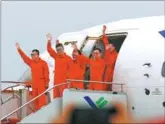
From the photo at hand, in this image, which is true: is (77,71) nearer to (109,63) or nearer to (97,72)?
(97,72)

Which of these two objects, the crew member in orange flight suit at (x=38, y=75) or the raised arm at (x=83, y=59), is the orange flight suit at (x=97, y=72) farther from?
the crew member in orange flight suit at (x=38, y=75)

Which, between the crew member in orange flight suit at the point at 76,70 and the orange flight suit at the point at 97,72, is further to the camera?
the crew member in orange flight suit at the point at 76,70

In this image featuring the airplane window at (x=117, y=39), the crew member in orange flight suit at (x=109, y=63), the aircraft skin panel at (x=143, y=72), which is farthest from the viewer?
the airplane window at (x=117, y=39)

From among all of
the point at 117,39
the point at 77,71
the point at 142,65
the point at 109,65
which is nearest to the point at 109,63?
the point at 109,65

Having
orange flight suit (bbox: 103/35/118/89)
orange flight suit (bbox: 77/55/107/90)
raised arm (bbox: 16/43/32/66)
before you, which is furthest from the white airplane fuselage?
raised arm (bbox: 16/43/32/66)

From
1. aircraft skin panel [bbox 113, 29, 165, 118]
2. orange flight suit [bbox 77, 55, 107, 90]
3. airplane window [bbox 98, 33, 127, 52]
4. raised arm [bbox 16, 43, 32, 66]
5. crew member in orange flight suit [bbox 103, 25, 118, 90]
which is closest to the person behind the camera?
aircraft skin panel [bbox 113, 29, 165, 118]

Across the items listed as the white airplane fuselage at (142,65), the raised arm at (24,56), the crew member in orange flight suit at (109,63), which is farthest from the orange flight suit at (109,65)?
the raised arm at (24,56)

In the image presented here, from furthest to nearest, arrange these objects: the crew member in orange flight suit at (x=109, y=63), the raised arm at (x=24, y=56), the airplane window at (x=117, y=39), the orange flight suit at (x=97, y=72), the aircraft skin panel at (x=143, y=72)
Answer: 1. the raised arm at (x=24, y=56)
2. the airplane window at (x=117, y=39)
3. the crew member in orange flight suit at (x=109, y=63)
4. the orange flight suit at (x=97, y=72)
5. the aircraft skin panel at (x=143, y=72)

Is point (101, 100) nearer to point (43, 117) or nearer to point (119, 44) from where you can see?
point (43, 117)

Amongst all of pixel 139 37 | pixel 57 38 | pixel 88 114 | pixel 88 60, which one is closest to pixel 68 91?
pixel 88 114

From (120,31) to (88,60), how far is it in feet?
3.95

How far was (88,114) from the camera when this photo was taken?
11.9 metres

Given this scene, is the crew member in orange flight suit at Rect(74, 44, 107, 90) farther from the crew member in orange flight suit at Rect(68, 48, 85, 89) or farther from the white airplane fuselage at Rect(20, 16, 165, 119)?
the white airplane fuselage at Rect(20, 16, 165, 119)

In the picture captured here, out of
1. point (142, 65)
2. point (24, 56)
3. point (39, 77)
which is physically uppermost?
point (24, 56)
